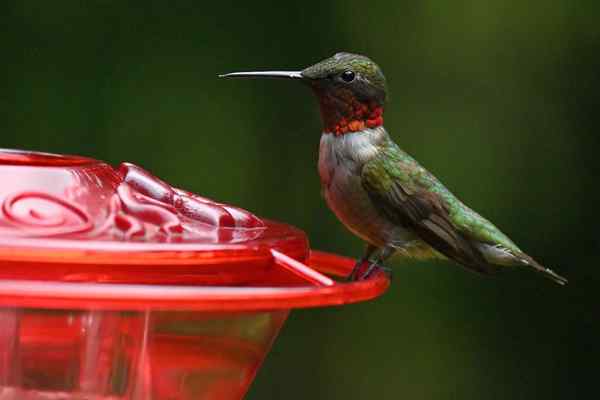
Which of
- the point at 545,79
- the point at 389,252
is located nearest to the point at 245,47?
the point at 545,79

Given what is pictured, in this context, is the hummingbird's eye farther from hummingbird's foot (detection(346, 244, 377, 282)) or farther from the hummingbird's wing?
hummingbird's foot (detection(346, 244, 377, 282))

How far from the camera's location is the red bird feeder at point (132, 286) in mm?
1525

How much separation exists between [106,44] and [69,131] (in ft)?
1.11

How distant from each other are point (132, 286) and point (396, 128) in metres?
2.42

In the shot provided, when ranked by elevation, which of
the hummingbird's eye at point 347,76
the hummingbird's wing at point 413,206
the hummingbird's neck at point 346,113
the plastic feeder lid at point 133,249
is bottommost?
the hummingbird's wing at point 413,206

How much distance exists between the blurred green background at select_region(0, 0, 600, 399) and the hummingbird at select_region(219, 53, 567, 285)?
93 centimetres

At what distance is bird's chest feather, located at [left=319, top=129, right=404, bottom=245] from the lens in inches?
107

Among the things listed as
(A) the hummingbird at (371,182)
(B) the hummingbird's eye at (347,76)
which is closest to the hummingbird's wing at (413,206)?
(A) the hummingbird at (371,182)

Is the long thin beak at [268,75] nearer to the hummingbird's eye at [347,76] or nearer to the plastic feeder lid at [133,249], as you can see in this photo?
the hummingbird's eye at [347,76]

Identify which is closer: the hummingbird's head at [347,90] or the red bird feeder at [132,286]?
the red bird feeder at [132,286]

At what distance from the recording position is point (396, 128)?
380 cm

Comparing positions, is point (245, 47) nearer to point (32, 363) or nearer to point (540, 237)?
point (540, 237)

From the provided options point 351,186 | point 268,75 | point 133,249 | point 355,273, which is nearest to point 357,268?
point 355,273

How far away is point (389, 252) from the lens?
107 inches
